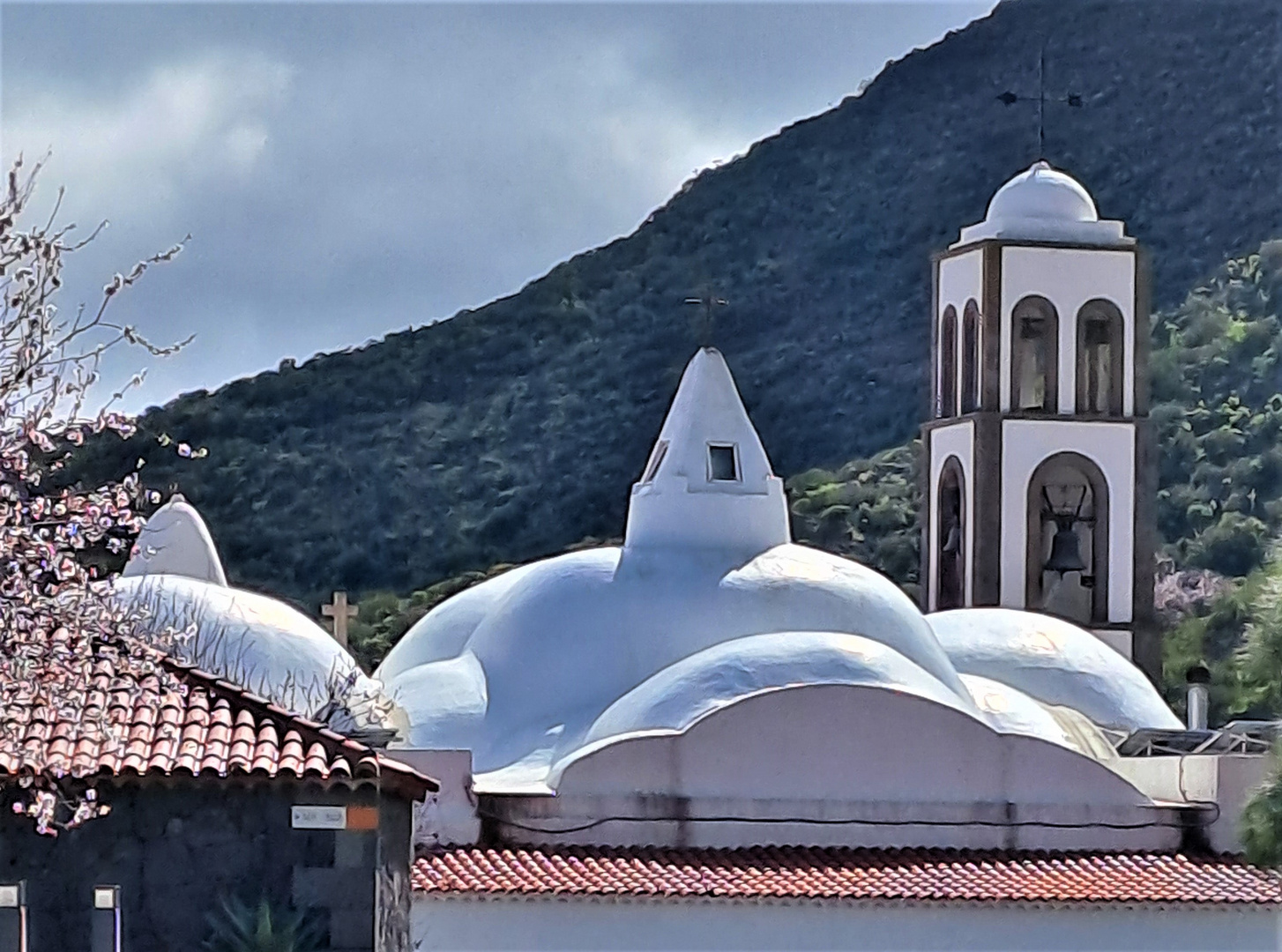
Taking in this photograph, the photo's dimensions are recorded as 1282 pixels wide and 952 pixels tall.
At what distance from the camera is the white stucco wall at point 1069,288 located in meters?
31.5

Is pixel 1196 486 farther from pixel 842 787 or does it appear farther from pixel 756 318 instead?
pixel 842 787

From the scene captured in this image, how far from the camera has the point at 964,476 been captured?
3181 cm

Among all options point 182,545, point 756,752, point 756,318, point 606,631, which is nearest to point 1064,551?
point 606,631

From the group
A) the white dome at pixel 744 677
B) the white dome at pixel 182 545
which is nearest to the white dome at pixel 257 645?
the white dome at pixel 744 677

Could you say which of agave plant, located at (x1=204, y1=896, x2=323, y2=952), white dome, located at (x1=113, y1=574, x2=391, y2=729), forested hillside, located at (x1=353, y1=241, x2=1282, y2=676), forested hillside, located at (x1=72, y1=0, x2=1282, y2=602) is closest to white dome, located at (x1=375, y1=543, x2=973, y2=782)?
white dome, located at (x1=113, y1=574, x2=391, y2=729)

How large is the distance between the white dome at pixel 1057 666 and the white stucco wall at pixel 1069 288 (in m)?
4.82

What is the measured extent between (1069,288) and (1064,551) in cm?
273

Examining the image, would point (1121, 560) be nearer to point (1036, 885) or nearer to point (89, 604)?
point (1036, 885)

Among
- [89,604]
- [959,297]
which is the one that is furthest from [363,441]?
[89,604]

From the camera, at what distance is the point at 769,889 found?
68.2 feet

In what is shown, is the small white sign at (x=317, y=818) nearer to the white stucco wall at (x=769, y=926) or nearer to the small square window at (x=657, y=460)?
the white stucco wall at (x=769, y=926)

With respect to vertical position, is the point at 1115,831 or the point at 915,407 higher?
the point at 915,407

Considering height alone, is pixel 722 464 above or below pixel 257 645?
above

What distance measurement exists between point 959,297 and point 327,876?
18691 millimetres
